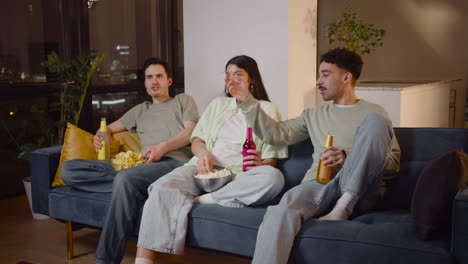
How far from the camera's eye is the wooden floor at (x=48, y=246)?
119 inches

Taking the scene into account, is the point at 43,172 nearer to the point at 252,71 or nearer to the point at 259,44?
the point at 252,71

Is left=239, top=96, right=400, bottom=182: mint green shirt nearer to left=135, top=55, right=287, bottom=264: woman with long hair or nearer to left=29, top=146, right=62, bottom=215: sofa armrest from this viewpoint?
left=135, top=55, right=287, bottom=264: woman with long hair

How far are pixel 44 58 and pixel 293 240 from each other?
330 cm

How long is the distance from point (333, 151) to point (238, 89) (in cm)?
67

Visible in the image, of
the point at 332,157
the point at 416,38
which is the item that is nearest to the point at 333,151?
the point at 332,157

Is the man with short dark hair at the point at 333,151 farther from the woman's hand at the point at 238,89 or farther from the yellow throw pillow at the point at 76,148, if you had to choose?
the yellow throw pillow at the point at 76,148

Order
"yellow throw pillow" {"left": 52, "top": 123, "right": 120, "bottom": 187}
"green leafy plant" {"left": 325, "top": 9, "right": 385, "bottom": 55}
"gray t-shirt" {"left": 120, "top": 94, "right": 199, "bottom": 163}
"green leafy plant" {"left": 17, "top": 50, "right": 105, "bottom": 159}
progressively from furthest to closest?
"green leafy plant" {"left": 325, "top": 9, "right": 385, "bottom": 55}, "green leafy plant" {"left": 17, "top": 50, "right": 105, "bottom": 159}, "gray t-shirt" {"left": 120, "top": 94, "right": 199, "bottom": 163}, "yellow throw pillow" {"left": 52, "top": 123, "right": 120, "bottom": 187}

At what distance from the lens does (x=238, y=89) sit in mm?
2926

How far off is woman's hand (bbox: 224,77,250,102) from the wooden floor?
831mm

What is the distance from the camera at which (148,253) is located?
2.53m

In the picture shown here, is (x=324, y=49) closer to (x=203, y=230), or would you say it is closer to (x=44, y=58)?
(x=44, y=58)

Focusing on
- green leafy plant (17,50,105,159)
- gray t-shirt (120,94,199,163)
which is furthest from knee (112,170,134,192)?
green leafy plant (17,50,105,159)

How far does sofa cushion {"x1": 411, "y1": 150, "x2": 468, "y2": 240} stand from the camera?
200 cm

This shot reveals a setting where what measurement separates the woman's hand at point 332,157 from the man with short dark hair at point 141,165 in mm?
931
